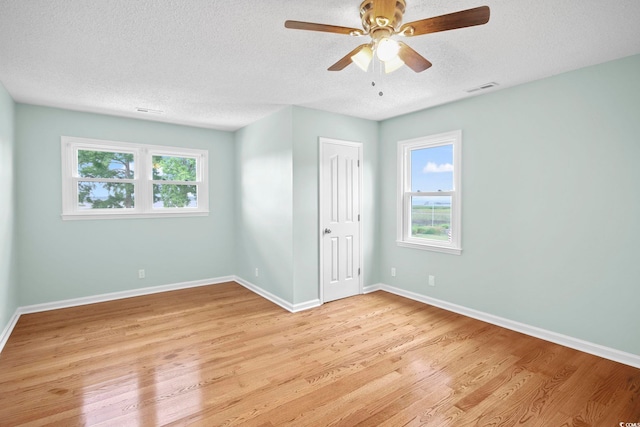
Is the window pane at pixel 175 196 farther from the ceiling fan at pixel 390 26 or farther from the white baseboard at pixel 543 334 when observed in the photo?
the ceiling fan at pixel 390 26

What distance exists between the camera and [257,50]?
8.16ft

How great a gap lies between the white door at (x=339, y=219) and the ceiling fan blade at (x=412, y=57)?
2085 millimetres

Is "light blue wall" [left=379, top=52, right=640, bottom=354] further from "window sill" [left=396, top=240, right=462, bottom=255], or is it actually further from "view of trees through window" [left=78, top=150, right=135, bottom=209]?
"view of trees through window" [left=78, top=150, right=135, bottom=209]

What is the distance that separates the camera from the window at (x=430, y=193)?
388 centimetres

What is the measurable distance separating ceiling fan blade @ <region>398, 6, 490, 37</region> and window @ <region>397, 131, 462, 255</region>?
90.1 inches

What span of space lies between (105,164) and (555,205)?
5.43 m

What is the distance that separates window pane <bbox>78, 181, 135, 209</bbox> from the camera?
429 centimetres

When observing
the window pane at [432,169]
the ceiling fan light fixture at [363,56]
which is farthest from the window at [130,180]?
the ceiling fan light fixture at [363,56]

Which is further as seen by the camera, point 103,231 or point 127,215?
point 127,215

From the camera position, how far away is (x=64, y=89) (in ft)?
10.9

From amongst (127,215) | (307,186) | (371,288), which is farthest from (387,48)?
(127,215)

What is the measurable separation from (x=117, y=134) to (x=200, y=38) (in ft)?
9.50

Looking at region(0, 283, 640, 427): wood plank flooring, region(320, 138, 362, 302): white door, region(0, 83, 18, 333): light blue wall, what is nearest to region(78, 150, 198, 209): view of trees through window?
region(0, 83, 18, 333): light blue wall

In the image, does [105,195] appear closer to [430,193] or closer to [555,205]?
[430,193]
